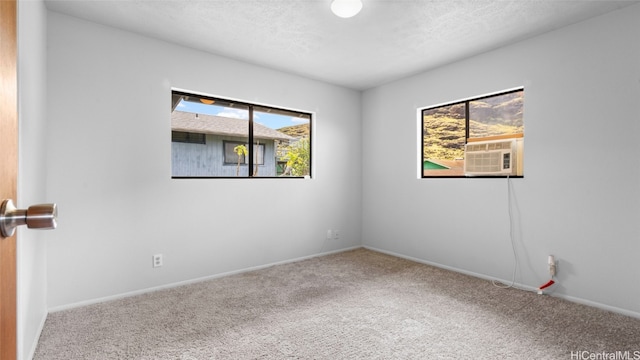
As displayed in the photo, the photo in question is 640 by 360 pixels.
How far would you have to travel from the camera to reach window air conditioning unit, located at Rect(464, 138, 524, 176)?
3.09 m

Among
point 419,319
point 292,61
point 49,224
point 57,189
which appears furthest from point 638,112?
point 57,189

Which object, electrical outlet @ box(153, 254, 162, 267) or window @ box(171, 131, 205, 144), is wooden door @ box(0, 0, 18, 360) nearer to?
electrical outlet @ box(153, 254, 162, 267)

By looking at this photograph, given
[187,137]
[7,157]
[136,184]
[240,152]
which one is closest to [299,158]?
[240,152]

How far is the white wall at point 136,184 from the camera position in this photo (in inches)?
101

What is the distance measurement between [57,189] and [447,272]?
12.6 feet

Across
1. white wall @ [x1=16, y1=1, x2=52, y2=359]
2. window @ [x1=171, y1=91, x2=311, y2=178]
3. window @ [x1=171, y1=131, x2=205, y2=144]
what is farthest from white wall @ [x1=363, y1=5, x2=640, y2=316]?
white wall @ [x1=16, y1=1, x2=52, y2=359]

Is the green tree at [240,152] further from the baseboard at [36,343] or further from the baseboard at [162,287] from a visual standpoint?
the baseboard at [36,343]

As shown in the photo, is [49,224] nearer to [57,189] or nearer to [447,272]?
[57,189]

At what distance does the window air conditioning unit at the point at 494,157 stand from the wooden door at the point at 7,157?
3.50 metres

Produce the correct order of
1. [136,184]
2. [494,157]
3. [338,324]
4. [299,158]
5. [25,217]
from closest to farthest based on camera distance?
[25,217], [338,324], [136,184], [494,157], [299,158]

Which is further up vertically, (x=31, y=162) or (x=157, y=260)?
(x=31, y=162)

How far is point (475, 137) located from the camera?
3535mm

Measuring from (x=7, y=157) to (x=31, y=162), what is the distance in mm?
1775

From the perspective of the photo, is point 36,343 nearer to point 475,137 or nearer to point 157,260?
point 157,260
